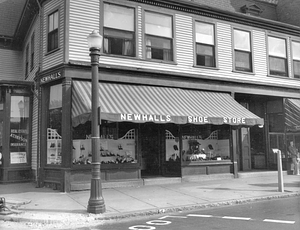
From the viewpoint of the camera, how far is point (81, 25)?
12.1m

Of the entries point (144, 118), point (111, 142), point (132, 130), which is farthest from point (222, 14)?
point (111, 142)

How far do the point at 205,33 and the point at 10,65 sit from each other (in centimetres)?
1011

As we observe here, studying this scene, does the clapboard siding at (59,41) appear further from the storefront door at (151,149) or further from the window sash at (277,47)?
the window sash at (277,47)

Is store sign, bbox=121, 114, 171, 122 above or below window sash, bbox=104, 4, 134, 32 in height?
below

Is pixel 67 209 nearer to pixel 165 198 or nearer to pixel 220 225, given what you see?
pixel 165 198

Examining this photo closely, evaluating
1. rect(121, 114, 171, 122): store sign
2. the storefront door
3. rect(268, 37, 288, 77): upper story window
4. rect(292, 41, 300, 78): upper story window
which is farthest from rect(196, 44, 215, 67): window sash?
rect(292, 41, 300, 78): upper story window

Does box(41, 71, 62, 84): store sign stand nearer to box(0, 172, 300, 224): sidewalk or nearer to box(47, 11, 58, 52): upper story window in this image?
box(47, 11, 58, 52): upper story window

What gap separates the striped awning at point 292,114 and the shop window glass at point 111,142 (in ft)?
28.1

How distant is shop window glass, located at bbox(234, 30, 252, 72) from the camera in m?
15.8

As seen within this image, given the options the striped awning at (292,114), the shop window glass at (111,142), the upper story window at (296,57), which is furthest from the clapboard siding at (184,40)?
the upper story window at (296,57)

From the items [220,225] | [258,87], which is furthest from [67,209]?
[258,87]

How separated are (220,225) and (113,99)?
6115 millimetres

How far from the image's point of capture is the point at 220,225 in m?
7.16

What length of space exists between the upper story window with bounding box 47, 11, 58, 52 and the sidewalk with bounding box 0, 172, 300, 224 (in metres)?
5.31
